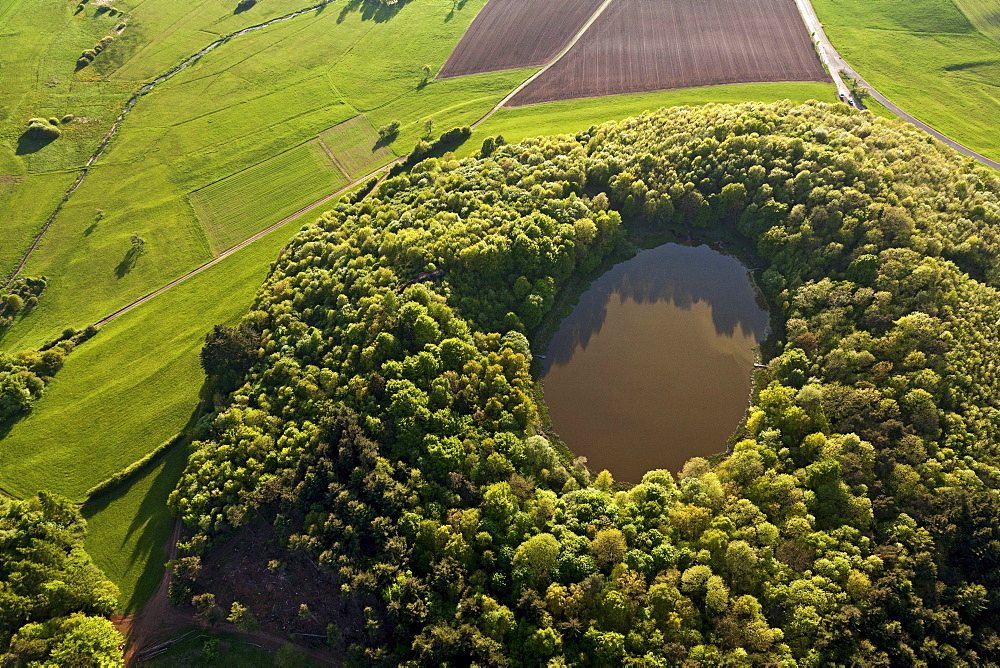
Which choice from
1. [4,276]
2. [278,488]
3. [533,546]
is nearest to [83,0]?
Result: [4,276]

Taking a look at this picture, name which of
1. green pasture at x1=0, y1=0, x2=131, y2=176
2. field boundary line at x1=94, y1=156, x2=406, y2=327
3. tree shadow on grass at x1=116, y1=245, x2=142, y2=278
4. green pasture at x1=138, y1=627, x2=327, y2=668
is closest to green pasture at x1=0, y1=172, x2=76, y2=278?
green pasture at x1=0, y1=0, x2=131, y2=176

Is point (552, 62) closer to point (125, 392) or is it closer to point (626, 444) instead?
point (626, 444)

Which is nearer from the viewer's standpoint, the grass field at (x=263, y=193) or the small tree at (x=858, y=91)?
the grass field at (x=263, y=193)

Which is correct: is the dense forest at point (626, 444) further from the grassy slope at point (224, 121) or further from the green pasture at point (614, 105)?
the grassy slope at point (224, 121)

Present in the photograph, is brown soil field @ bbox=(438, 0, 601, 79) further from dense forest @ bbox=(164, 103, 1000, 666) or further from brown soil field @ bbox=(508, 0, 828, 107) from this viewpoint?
dense forest @ bbox=(164, 103, 1000, 666)

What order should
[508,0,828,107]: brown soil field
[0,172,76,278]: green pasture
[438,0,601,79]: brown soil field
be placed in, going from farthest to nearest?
[438,0,601,79]: brown soil field
[508,0,828,107]: brown soil field
[0,172,76,278]: green pasture

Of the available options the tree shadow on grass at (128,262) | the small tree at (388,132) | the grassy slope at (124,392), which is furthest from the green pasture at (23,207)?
the small tree at (388,132)
